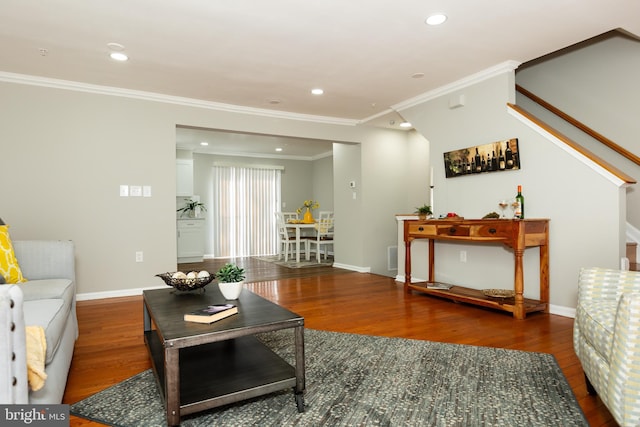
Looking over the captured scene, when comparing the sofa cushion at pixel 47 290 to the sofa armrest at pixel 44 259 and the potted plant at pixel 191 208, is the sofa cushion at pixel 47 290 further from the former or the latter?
the potted plant at pixel 191 208

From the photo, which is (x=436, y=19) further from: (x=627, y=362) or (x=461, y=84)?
(x=627, y=362)

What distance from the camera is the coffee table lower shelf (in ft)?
5.51

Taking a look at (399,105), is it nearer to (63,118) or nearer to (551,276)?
(551,276)

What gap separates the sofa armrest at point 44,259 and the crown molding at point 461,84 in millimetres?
4089

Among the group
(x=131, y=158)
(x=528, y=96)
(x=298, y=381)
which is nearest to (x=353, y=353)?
(x=298, y=381)

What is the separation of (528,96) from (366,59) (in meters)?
2.40

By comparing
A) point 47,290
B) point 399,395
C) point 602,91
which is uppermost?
point 602,91

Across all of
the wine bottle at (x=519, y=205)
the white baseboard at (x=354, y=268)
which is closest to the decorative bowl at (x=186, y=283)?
the wine bottle at (x=519, y=205)

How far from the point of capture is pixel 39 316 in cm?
181

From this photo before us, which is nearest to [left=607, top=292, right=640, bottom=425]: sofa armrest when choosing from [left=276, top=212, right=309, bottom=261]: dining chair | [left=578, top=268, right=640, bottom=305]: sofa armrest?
[left=578, top=268, right=640, bottom=305]: sofa armrest

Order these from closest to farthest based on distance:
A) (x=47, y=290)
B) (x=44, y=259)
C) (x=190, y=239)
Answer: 1. (x=47, y=290)
2. (x=44, y=259)
3. (x=190, y=239)

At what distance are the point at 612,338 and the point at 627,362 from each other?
163 millimetres

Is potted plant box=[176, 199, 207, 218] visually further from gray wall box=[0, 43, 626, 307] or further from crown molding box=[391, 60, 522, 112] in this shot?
crown molding box=[391, 60, 522, 112]

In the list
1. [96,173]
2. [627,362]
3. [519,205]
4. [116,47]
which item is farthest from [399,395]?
[96,173]
